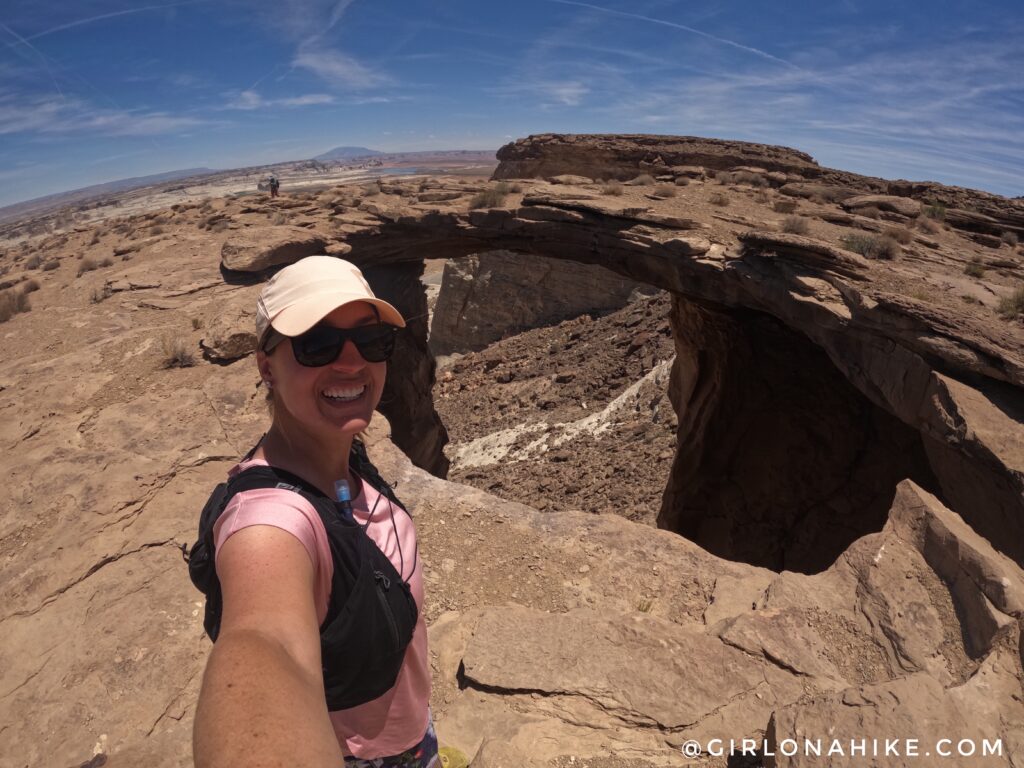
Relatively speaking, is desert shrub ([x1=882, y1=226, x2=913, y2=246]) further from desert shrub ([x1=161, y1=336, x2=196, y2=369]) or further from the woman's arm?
desert shrub ([x1=161, y1=336, x2=196, y2=369])

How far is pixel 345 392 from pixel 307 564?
58cm

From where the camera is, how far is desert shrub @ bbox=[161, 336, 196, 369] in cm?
707

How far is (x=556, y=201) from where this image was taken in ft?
34.4

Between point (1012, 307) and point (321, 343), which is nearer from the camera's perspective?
point (321, 343)

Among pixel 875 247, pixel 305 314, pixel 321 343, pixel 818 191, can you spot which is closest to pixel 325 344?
pixel 321 343

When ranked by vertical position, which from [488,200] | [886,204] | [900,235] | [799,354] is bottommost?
[799,354]

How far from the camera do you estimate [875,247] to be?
761 centimetres

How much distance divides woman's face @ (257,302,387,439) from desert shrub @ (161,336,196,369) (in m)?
6.20

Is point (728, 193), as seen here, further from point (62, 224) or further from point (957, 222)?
point (62, 224)

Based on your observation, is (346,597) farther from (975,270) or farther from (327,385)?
(975,270)

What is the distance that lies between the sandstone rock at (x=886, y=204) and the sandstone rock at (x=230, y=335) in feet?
35.9

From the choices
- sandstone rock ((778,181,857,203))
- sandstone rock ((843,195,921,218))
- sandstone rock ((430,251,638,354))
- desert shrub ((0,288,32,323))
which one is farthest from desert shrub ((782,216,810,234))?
sandstone rock ((430,251,638,354))

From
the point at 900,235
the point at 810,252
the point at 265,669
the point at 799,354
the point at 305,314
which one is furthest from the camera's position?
the point at 799,354

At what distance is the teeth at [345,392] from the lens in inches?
68.9
